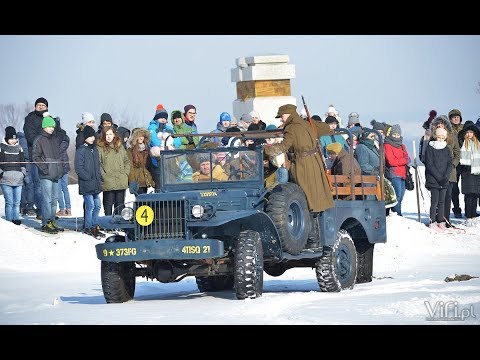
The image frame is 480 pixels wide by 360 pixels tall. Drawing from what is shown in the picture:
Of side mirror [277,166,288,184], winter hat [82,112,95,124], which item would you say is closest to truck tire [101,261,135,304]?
side mirror [277,166,288,184]

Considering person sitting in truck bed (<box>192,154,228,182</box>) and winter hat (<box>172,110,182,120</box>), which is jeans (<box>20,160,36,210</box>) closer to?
winter hat (<box>172,110,182,120</box>)

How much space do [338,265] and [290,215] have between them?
1363mm

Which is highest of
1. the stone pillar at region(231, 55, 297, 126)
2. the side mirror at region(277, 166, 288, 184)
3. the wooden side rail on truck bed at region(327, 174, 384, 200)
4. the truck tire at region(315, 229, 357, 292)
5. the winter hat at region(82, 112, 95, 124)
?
the stone pillar at region(231, 55, 297, 126)

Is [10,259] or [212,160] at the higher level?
[212,160]

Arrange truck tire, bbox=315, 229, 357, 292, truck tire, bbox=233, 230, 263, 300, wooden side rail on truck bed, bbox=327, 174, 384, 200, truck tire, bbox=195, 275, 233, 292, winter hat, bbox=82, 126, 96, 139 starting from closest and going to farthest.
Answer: truck tire, bbox=233, 230, 263, 300 → truck tire, bbox=315, 229, 357, 292 → wooden side rail on truck bed, bbox=327, 174, 384, 200 → truck tire, bbox=195, 275, 233, 292 → winter hat, bbox=82, 126, 96, 139

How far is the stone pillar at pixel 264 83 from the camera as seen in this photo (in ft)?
100

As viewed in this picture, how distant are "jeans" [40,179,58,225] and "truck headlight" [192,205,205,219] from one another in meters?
7.58

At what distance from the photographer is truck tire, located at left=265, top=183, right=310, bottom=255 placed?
16812mm

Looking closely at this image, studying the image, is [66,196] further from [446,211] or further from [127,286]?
[127,286]

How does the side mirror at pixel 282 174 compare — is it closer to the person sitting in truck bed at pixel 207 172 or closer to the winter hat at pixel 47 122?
the person sitting in truck bed at pixel 207 172

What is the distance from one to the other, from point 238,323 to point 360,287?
4.99m
